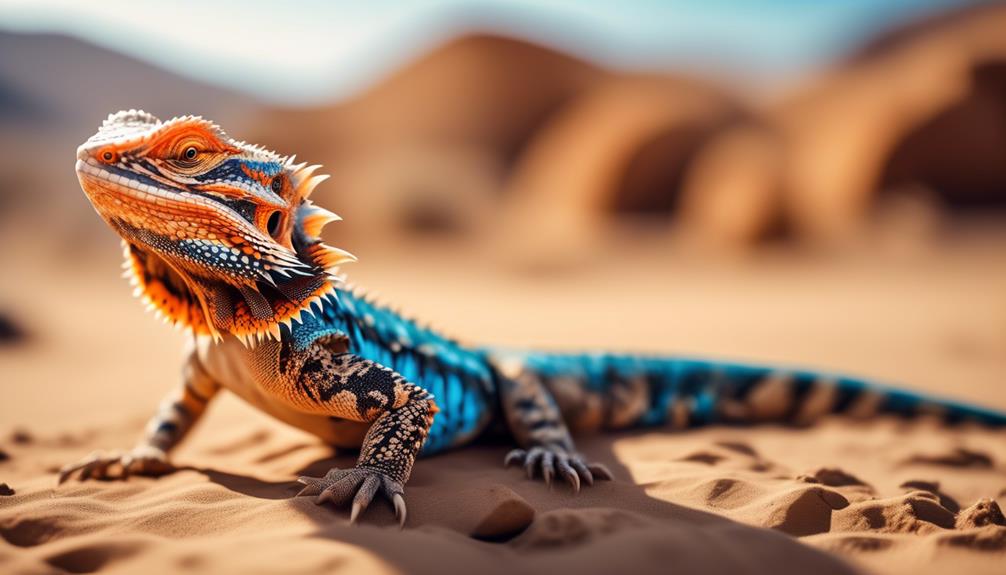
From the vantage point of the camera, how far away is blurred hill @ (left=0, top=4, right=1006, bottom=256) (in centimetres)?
1614

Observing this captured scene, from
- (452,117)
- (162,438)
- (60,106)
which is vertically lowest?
(162,438)

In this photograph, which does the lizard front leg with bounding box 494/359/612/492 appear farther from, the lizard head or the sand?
the lizard head

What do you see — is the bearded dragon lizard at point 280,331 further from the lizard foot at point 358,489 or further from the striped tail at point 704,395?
the striped tail at point 704,395

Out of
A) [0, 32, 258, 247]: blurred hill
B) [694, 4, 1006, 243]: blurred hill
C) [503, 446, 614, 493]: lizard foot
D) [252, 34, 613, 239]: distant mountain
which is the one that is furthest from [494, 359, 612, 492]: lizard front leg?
[252, 34, 613, 239]: distant mountain

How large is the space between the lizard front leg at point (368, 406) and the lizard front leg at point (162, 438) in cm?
92

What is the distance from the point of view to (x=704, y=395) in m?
5.22

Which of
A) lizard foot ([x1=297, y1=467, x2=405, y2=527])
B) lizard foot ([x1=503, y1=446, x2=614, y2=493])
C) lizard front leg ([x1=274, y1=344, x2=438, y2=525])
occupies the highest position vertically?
lizard front leg ([x1=274, y1=344, x2=438, y2=525])

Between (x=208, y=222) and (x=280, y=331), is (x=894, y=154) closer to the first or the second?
(x=280, y=331)

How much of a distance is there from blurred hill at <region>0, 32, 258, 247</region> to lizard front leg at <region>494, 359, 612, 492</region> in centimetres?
1292

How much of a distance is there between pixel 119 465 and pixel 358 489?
61.6 inches

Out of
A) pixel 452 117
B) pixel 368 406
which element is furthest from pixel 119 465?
pixel 452 117

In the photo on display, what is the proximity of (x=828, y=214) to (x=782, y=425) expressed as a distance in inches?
539

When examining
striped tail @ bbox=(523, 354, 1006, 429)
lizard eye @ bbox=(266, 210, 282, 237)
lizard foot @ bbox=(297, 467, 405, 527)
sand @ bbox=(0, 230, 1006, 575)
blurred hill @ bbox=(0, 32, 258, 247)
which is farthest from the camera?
blurred hill @ bbox=(0, 32, 258, 247)

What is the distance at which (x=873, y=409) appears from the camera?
539 centimetres
